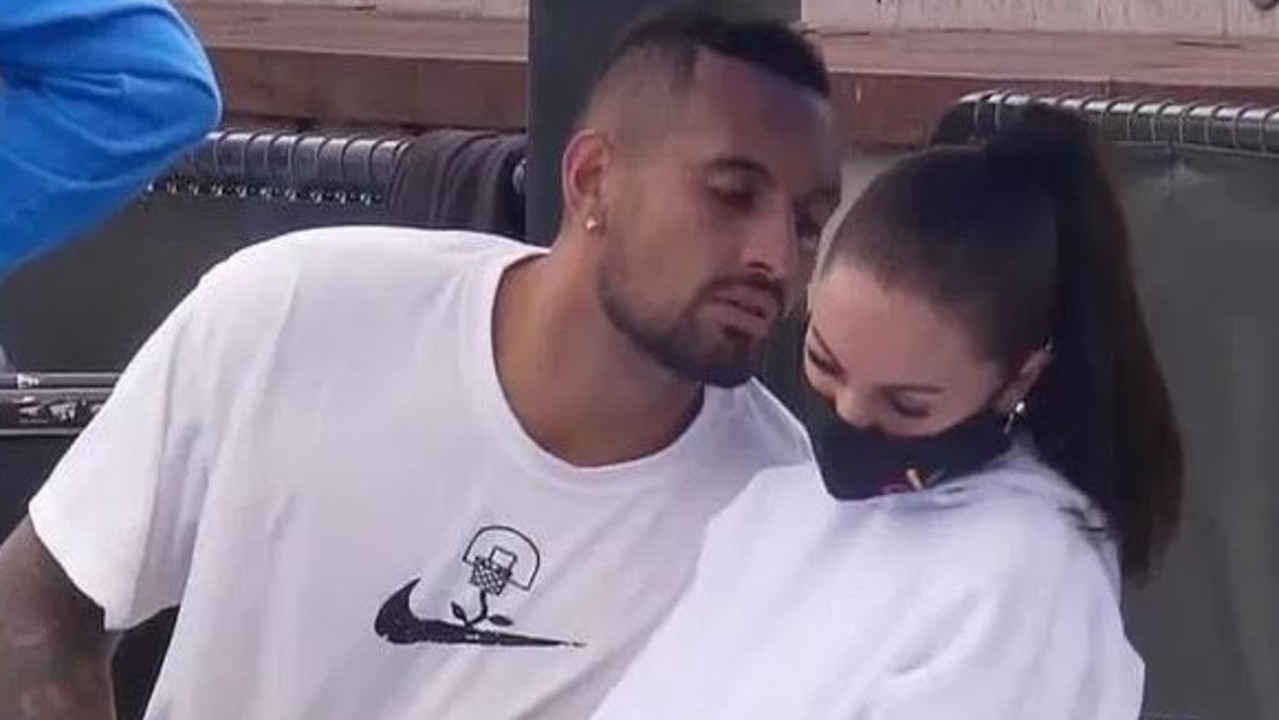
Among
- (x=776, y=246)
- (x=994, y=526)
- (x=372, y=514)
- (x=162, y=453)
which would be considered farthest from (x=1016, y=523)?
(x=162, y=453)

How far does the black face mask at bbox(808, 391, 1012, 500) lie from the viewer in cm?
222

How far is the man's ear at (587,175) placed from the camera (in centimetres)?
269

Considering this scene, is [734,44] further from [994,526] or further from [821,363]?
[994,526]

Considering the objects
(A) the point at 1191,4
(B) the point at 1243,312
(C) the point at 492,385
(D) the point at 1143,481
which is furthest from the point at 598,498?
(A) the point at 1191,4

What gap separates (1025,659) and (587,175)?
0.72 metres

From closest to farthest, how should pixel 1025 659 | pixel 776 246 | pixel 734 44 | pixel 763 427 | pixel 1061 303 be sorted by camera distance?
pixel 1025 659 → pixel 1061 303 → pixel 776 246 → pixel 734 44 → pixel 763 427

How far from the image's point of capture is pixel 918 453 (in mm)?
2219

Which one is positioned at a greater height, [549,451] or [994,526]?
[994,526]

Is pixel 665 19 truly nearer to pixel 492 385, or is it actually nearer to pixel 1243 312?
pixel 492 385

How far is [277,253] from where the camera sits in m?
2.78

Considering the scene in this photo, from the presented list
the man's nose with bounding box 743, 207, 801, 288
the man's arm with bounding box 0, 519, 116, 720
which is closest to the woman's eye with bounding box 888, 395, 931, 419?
the man's nose with bounding box 743, 207, 801, 288

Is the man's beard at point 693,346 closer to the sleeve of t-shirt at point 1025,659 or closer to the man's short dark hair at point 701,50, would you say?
the man's short dark hair at point 701,50

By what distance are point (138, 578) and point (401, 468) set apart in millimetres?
245

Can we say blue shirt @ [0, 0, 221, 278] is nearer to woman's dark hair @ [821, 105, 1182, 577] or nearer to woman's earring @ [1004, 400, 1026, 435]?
woman's dark hair @ [821, 105, 1182, 577]
